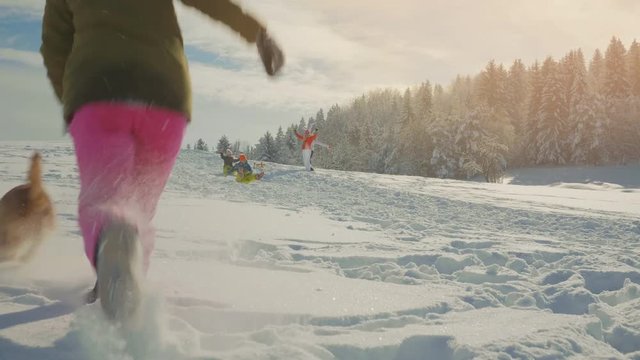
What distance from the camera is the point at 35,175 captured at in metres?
2.50

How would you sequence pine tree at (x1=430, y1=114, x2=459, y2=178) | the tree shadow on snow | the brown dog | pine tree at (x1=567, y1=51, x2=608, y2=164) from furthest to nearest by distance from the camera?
1. pine tree at (x1=567, y1=51, x2=608, y2=164)
2. pine tree at (x1=430, y1=114, x2=459, y2=178)
3. the brown dog
4. the tree shadow on snow

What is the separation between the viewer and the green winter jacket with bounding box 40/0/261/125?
164 cm

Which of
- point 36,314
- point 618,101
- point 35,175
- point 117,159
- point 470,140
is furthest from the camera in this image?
point 618,101

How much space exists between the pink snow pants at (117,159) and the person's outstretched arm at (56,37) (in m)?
0.45

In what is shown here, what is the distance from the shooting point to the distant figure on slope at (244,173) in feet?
35.6

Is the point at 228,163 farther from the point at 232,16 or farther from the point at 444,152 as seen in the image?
the point at 444,152

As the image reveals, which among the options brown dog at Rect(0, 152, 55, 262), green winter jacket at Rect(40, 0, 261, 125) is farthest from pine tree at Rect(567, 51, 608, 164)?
green winter jacket at Rect(40, 0, 261, 125)

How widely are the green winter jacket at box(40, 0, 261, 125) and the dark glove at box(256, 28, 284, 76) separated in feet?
1.13

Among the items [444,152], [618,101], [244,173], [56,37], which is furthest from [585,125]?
[56,37]

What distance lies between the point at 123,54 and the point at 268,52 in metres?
0.62

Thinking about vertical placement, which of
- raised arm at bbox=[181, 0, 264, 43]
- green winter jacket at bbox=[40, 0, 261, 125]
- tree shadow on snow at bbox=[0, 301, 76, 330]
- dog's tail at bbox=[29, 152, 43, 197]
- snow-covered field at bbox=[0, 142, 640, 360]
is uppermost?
raised arm at bbox=[181, 0, 264, 43]

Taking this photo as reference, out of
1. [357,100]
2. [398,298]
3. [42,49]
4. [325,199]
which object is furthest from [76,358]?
[357,100]

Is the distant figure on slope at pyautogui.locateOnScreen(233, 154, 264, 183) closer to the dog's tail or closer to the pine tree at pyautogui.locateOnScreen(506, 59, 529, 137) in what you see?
the dog's tail

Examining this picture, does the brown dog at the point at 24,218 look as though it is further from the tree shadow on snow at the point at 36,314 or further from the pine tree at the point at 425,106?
the pine tree at the point at 425,106
